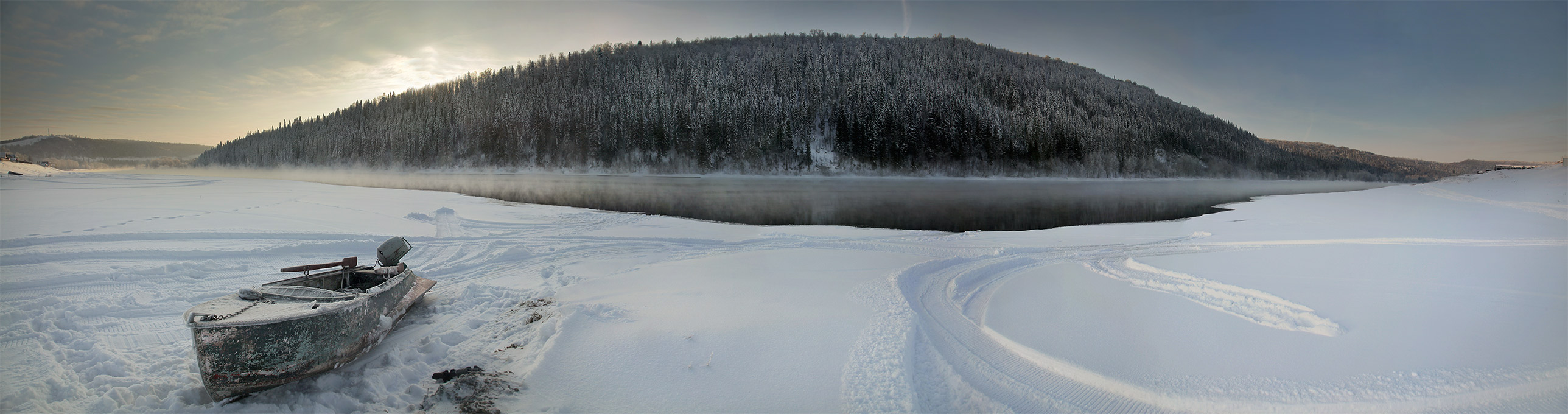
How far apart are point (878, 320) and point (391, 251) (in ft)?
19.2

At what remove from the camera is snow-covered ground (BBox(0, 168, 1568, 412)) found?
3.63 m

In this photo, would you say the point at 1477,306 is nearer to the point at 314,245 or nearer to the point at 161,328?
the point at 161,328

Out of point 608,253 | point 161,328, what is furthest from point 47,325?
point 608,253

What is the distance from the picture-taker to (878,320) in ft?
17.5

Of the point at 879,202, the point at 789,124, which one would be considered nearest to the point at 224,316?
the point at 879,202

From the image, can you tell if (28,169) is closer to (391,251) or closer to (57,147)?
(57,147)

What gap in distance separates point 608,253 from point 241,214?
8187 millimetres

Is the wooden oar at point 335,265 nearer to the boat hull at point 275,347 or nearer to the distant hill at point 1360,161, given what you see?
the boat hull at point 275,347

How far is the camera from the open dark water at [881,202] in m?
17.9

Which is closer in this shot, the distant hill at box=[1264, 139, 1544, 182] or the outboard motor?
the outboard motor

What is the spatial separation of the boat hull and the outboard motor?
76.4 inches

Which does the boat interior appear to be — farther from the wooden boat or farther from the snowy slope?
the snowy slope

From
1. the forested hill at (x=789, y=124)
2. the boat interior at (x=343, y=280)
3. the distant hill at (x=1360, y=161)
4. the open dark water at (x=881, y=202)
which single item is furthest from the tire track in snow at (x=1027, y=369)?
the distant hill at (x=1360, y=161)

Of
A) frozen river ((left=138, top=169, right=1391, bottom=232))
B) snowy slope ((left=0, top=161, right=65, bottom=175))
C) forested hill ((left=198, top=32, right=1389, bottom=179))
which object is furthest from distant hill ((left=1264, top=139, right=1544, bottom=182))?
snowy slope ((left=0, top=161, right=65, bottom=175))
